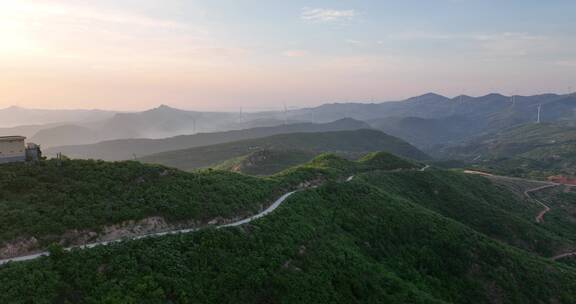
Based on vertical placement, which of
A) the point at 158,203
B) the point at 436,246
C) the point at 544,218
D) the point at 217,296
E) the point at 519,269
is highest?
the point at 158,203

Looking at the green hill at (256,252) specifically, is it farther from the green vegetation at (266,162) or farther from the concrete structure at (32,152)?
the green vegetation at (266,162)

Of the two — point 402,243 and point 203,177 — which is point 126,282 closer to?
point 203,177

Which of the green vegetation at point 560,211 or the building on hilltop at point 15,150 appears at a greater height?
the building on hilltop at point 15,150

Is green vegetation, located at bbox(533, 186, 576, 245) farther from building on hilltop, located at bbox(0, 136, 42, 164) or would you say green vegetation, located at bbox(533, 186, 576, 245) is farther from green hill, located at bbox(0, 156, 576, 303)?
building on hilltop, located at bbox(0, 136, 42, 164)

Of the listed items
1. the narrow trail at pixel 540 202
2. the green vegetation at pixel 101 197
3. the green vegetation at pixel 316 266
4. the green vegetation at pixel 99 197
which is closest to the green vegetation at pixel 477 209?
the narrow trail at pixel 540 202

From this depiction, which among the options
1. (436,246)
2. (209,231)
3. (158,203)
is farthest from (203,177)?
(436,246)
